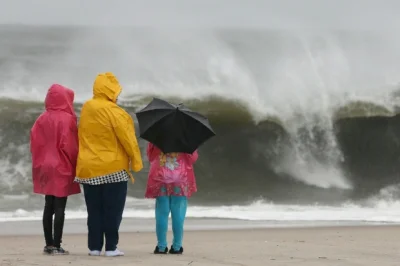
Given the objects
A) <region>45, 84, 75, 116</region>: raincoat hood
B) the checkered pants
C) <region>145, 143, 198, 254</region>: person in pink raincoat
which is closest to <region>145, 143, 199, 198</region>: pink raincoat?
<region>145, 143, 198, 254</region>: person in pink raincoat

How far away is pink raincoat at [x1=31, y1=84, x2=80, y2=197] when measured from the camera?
5.48m

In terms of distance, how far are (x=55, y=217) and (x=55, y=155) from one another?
0.42m

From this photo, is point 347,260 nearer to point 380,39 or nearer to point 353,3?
point 380,39

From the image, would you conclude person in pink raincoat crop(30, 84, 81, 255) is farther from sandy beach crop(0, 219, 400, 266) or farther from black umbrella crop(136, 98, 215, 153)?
black umbrella crop(136, 98, 215, 153)

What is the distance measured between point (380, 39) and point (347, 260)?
13.9 meters

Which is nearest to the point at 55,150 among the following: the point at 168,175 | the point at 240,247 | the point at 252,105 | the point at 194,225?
the point at 168,175

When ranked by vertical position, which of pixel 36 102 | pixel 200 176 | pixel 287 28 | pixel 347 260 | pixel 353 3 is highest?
pixel 353 3

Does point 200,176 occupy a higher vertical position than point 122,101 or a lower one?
lower

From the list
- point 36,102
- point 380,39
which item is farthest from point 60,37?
point 380,39

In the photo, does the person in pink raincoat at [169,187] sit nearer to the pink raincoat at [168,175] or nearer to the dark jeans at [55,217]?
the pink raincoat at [168,175]

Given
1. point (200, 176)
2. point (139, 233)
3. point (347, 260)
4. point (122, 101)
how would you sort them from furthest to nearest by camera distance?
point (122, 101) < point (200, 176) < point (139, 233) < point (347, 260)

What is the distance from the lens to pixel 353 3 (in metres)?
23.2

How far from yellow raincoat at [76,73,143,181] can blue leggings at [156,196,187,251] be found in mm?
546

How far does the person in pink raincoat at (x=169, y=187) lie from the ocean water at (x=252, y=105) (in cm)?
398
